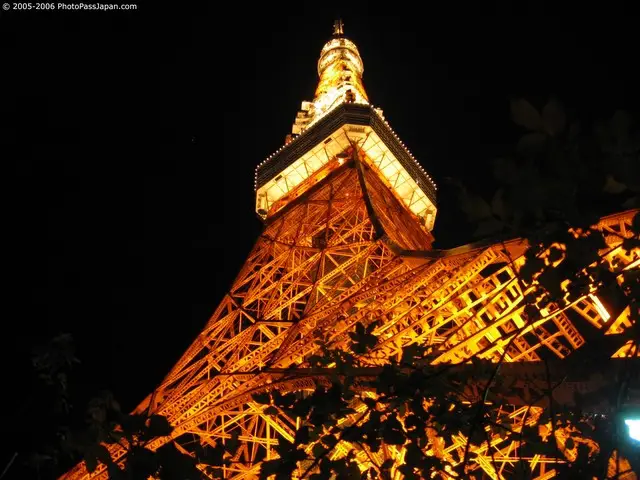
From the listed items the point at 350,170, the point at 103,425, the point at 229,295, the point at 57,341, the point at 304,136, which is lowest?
the point at 103,425

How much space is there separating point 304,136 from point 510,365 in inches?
459

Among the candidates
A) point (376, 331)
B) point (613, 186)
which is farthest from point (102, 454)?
point (376, 331)

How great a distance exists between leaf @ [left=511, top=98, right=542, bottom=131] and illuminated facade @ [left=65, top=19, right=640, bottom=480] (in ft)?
4.54

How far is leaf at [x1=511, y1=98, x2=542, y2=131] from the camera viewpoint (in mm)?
3289

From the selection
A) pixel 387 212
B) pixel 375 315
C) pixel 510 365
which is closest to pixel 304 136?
pixel 387 212

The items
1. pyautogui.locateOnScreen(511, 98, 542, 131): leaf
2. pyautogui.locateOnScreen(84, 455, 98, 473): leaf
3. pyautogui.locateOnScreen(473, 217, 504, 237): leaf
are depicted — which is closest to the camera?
pyautogui.locateOnScreen(511, 98, 542, 131): leaf

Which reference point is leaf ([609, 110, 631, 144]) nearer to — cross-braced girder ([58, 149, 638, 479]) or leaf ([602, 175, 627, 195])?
leaf ([602, 175, 627, 195])

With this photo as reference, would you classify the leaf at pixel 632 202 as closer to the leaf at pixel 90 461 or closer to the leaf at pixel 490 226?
the leaf at pixel 490 226

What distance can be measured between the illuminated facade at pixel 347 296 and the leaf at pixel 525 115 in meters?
1.38

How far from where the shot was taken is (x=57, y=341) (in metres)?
4.37

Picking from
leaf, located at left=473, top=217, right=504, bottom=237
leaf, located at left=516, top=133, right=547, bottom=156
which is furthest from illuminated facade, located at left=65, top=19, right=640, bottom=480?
leaf, located at left=516, top=133, right=547, bottom=156

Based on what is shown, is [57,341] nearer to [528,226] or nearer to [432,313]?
[528,226]

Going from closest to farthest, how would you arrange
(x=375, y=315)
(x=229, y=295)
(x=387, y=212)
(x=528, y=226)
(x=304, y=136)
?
(x=528, y=226) → (x=375, y=315) → (x=229, y=295) → (x=387, y=212) → (x=304, y=136)

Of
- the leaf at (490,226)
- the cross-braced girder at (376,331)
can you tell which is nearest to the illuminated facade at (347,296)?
the cross-braced girder at (376,331)
